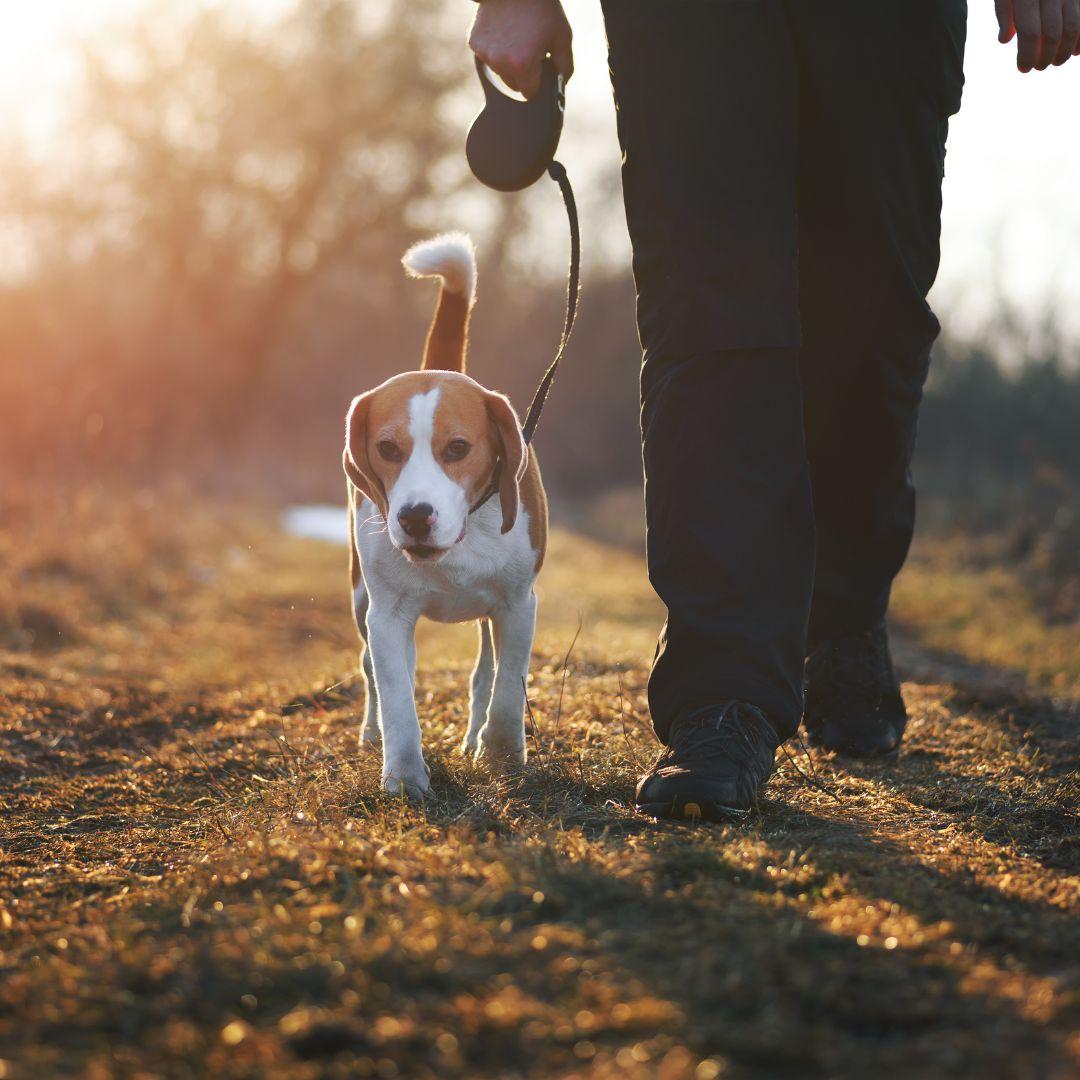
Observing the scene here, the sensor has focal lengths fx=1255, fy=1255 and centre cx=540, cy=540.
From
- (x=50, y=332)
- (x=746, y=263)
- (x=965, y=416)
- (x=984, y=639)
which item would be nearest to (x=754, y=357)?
(x=746, y=263)

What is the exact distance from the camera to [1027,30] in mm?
2650

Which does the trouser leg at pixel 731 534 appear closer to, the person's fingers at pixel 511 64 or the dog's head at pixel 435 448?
the dog's head at pixel 435 448

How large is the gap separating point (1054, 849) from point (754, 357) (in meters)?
1.11

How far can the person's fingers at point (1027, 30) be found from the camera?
2641 mm

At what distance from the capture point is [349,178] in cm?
2261

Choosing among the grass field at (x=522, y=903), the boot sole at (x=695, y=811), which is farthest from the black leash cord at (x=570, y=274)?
the boot sole at (x=695, y=811)

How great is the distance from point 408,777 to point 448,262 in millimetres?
1616

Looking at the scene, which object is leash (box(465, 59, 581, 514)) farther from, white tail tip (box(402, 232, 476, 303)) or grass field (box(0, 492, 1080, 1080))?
grass field (box(0, 492, 1080, 1080))

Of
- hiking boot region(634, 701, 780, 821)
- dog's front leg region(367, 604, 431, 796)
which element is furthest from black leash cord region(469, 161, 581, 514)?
hiking boot region(634, 701, 780, 821)

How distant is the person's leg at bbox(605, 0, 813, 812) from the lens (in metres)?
2.55

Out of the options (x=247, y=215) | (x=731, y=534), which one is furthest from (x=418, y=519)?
(x=247, y=215)

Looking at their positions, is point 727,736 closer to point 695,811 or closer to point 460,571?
point 695,811

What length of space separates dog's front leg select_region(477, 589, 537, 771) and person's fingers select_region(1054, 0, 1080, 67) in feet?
5.61

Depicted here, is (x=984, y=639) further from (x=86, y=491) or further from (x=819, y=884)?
(x=86, y=491)
